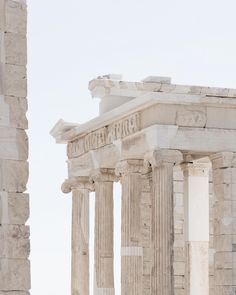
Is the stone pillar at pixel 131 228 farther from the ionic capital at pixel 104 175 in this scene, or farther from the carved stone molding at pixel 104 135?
the ionic capital at pixel 104 175

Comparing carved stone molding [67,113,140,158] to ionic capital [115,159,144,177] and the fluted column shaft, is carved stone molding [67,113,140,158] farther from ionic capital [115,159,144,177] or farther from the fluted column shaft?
the fluted column shaft

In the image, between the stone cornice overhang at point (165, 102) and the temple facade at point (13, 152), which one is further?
the stone cornice overhang at point (165, 102)

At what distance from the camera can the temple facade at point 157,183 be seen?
110 feet

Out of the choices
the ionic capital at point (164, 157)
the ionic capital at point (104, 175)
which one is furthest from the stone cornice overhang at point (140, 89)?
the ionic capital at point (104, 175)

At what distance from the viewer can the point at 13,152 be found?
62.9 feet

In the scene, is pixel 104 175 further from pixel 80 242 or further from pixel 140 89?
pixel 140 89

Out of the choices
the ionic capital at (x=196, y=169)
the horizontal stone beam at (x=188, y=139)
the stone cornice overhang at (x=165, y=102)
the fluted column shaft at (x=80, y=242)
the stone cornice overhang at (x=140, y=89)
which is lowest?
the fluted column shaft at (x=80, y=242)

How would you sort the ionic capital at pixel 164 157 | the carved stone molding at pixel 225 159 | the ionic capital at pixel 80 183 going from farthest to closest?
the ionic capital at pixel 80 183 < the carved stone molding at pixel 225 159 < the ionic capital at pixel 164 157

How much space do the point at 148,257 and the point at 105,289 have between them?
7.63 feet

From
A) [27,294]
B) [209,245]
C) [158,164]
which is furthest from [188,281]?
[27,294]

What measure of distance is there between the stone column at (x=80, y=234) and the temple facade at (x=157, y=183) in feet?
0.11

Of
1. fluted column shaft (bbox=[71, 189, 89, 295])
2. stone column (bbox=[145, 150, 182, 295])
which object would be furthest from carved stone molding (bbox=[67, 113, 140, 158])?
stone column (bbox=[145, 150, 182, 295])

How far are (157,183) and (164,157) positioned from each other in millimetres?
888

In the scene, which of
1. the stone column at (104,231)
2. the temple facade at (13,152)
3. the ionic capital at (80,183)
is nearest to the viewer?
the temple facade at (13,152)
